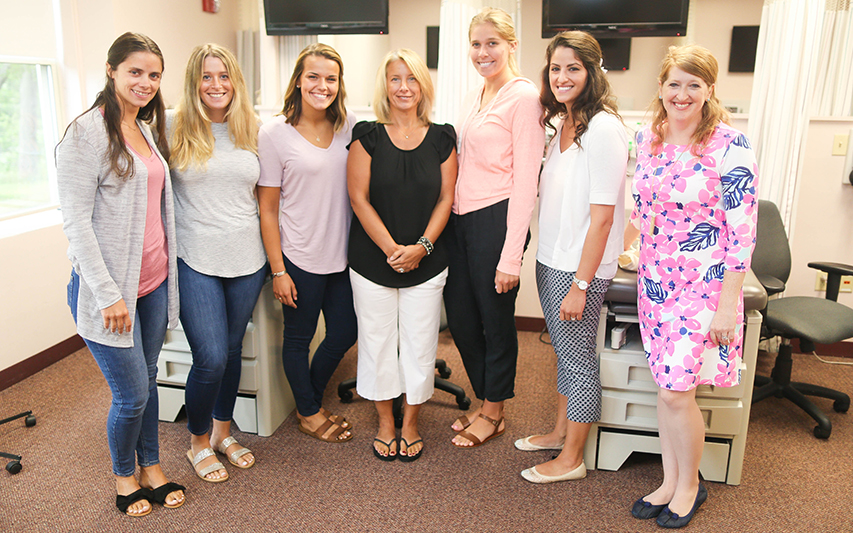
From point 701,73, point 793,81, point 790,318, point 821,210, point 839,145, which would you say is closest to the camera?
point 701,73

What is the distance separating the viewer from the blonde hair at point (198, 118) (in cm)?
205

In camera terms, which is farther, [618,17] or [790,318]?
[618,17]

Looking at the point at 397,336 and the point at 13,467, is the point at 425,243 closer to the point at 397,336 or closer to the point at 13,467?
the point at 397,336

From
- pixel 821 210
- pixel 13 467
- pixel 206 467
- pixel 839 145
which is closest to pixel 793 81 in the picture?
pixel 839 145

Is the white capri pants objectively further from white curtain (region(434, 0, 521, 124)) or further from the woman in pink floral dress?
white curtain (region(434, 0, 521, 124))

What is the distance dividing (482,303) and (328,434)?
0.83 m

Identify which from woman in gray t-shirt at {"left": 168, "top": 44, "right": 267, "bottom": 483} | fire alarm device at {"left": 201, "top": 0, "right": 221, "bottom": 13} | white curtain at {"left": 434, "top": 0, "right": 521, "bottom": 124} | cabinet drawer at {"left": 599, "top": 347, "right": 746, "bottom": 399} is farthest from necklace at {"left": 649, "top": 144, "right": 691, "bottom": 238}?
fire alarm device at {"left": 201, "top": 0, "right": 221, "bottom": 13}

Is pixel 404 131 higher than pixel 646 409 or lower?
higher

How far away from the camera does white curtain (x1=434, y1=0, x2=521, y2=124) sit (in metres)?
3.58

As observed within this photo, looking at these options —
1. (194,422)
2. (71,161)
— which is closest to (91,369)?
(194,422)

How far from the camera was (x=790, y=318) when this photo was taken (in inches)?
109

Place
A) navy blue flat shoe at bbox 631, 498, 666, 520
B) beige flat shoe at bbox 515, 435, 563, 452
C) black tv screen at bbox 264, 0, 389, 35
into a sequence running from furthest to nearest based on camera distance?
1. black tv screen at bbox 264, 0, 389, 35
2. beige flat shoe at bbox 515, 435, 563, 452
3. navy blue flat shoe at bbox 631, 498, 666, 520

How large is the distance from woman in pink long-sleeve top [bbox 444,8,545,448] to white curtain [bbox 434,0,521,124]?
1385 millimetres

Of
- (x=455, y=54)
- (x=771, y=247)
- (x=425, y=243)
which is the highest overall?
(x=455, y=54)
